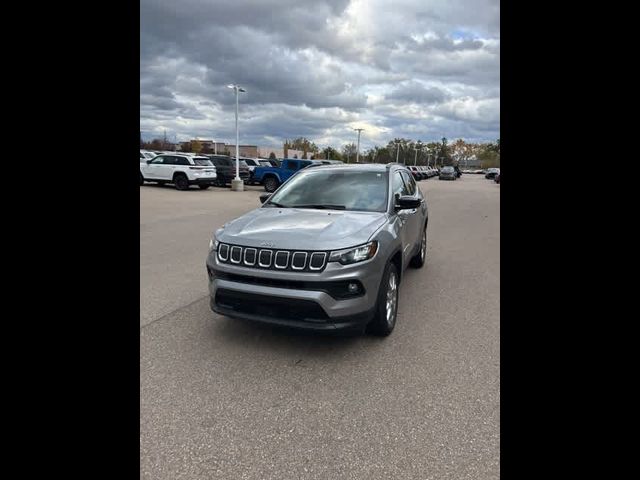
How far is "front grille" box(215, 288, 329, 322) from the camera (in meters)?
3.21

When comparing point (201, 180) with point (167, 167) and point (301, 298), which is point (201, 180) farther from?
point (301, 298)

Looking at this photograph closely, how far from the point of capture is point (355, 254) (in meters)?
3.35

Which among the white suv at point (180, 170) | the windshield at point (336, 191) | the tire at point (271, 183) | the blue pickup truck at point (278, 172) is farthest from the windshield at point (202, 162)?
the windshield at point (336, 191)

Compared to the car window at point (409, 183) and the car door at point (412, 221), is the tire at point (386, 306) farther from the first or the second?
the car window at point (409, 183)

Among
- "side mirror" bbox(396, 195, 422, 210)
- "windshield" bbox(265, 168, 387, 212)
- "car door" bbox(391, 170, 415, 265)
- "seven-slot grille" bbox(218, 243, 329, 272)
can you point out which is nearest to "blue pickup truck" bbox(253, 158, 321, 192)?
"car door" bbox(391, 170, 415, 265)

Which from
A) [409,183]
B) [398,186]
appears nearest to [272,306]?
[398,186]

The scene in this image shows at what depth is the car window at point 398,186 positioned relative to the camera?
493cm

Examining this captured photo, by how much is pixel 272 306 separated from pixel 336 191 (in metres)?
1.92

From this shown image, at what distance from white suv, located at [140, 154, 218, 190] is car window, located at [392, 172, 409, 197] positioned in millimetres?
17509
